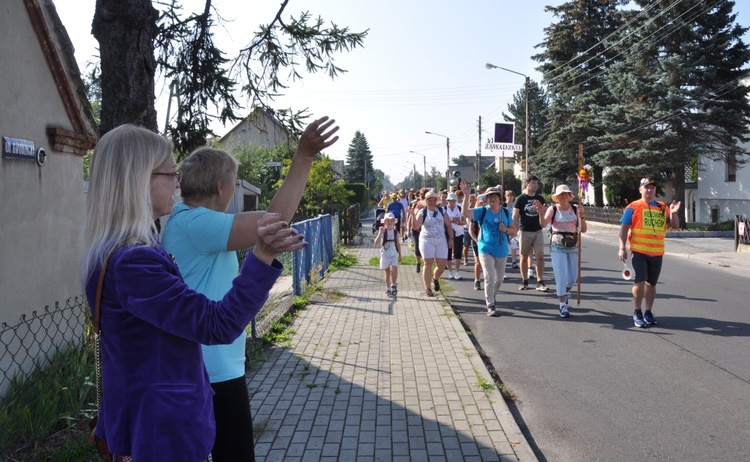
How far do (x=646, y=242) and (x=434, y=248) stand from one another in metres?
3.62

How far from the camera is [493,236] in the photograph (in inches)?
386

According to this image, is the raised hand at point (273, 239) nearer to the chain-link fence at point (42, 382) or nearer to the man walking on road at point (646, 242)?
the chain-link fence at point (42, 382)

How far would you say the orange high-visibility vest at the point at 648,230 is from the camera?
8445 mm

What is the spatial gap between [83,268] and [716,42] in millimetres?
32579

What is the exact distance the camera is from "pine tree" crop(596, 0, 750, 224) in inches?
1147

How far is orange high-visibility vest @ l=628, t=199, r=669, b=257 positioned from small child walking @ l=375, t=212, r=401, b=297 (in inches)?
163

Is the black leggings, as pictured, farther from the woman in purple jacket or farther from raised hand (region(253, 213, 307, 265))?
raised hand (region(253, 213, 307, 265))

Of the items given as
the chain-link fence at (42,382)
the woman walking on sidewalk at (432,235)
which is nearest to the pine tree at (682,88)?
the woman walking on sidewalk at (432,235)

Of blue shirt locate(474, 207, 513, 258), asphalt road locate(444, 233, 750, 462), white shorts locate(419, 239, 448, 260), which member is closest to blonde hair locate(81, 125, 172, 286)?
asphalt road locate(444, 233, 750, 462)

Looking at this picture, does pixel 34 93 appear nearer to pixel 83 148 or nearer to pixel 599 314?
pixel 83 148

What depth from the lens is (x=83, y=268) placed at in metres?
2.08

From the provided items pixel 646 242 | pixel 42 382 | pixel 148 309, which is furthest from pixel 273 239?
pixel 646 242

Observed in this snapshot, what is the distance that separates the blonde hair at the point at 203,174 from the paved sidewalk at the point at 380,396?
2.21 m

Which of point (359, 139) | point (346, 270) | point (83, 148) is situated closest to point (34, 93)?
point (83, 148)
